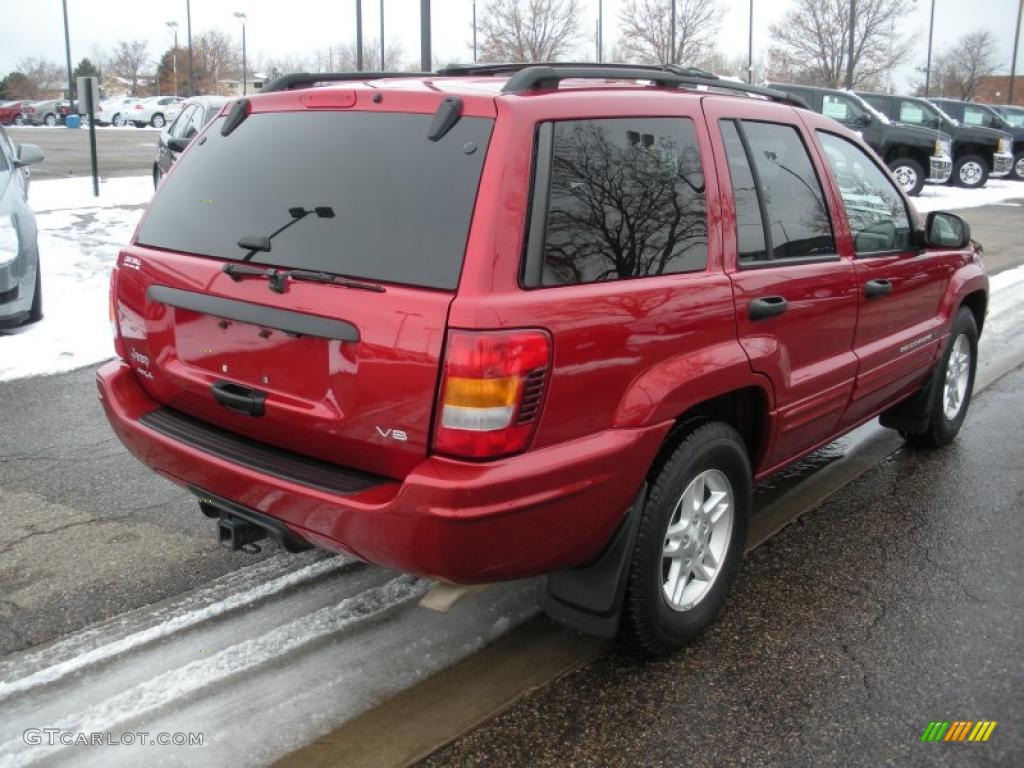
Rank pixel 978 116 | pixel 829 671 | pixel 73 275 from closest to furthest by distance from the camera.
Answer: pixel 829 671 < pixel 73 275 < pixel 978 116

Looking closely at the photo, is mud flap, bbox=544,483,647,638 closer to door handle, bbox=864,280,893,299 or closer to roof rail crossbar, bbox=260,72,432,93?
door handle, bbox=864,280,893,299

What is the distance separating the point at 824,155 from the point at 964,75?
71.6 m

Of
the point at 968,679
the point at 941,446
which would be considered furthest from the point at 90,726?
the point at 941,446

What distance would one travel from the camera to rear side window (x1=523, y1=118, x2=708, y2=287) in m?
2.56

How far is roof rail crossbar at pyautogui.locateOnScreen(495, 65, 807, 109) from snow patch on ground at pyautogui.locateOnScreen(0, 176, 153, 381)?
14.2 feet

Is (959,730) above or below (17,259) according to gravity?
below

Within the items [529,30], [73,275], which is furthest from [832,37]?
[73,275]

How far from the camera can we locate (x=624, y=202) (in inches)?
109

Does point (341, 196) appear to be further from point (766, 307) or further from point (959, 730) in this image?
point (959, 730)

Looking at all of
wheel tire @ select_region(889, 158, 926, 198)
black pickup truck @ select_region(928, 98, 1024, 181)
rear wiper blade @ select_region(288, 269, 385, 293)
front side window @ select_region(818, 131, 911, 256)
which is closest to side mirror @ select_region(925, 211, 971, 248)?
front side window @ select_region(818, 131, 911, 256)

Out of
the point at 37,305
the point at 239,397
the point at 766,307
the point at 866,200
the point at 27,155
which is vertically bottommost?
the point at 37,305

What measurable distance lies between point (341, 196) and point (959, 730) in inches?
93.6

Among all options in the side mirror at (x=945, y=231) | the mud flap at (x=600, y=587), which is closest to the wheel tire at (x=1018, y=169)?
the side mirror at (x=945, y=231)

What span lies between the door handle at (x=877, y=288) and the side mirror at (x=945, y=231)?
471 millimetres
